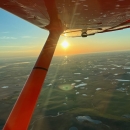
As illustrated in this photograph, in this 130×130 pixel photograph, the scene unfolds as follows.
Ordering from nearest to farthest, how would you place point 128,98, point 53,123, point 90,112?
point 53,123, point 90,112, point 128,98

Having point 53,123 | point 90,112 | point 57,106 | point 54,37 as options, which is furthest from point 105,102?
point 54,37

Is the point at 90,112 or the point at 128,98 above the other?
the point at 128,98

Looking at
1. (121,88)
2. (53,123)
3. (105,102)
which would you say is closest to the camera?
(53,123)

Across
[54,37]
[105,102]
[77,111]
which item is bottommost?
[77,111]

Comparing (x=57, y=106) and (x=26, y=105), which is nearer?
(x=26, y=105)

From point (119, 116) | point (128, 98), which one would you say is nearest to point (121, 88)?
point (128, 98)

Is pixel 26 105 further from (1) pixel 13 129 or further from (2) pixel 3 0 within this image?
(2) pixel 3 0

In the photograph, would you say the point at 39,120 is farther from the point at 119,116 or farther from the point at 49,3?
the point at 49,3
